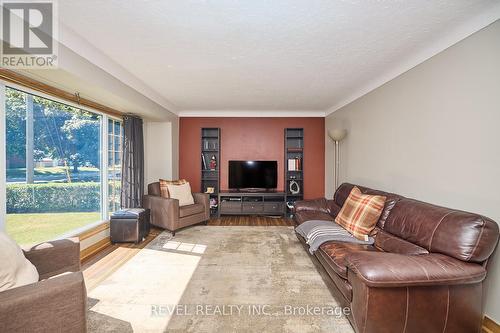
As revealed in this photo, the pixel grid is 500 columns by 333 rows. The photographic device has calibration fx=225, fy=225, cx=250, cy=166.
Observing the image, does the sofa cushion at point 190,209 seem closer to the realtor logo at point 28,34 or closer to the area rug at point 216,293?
the area rug at point 216,293

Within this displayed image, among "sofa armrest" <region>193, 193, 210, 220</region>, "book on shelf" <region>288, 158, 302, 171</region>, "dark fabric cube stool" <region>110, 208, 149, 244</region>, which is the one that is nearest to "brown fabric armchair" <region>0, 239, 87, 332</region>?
"dark fabric cube stool" <region>110, 208, 149, 244</region>

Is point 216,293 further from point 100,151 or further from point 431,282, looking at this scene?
point 100,151

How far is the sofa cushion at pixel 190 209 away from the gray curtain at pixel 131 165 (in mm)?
812

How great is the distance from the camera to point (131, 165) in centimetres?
398

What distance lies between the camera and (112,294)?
214 cm

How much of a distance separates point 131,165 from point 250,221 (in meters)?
2.55

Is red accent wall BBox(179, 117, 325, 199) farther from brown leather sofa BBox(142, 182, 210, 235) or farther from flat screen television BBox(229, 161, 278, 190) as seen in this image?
brown leather sofa BBox(142, 182, 210, 235)

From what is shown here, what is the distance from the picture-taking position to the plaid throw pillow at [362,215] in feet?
8.09

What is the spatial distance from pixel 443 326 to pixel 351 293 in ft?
1.88

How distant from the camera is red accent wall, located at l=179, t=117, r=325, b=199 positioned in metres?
5.31

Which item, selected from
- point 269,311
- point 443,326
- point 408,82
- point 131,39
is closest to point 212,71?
point 131,39

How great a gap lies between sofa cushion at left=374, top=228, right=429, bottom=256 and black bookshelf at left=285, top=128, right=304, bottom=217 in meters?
2.87

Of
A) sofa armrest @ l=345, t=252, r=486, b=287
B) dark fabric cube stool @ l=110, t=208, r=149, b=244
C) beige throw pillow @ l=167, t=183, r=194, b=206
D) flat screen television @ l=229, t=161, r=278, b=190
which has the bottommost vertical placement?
dark fabric cube stool @ l=110, t=208, r=149, b=244

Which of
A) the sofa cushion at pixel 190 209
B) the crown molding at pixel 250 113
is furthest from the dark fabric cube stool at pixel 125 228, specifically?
the crown molding at pixel 250 113
